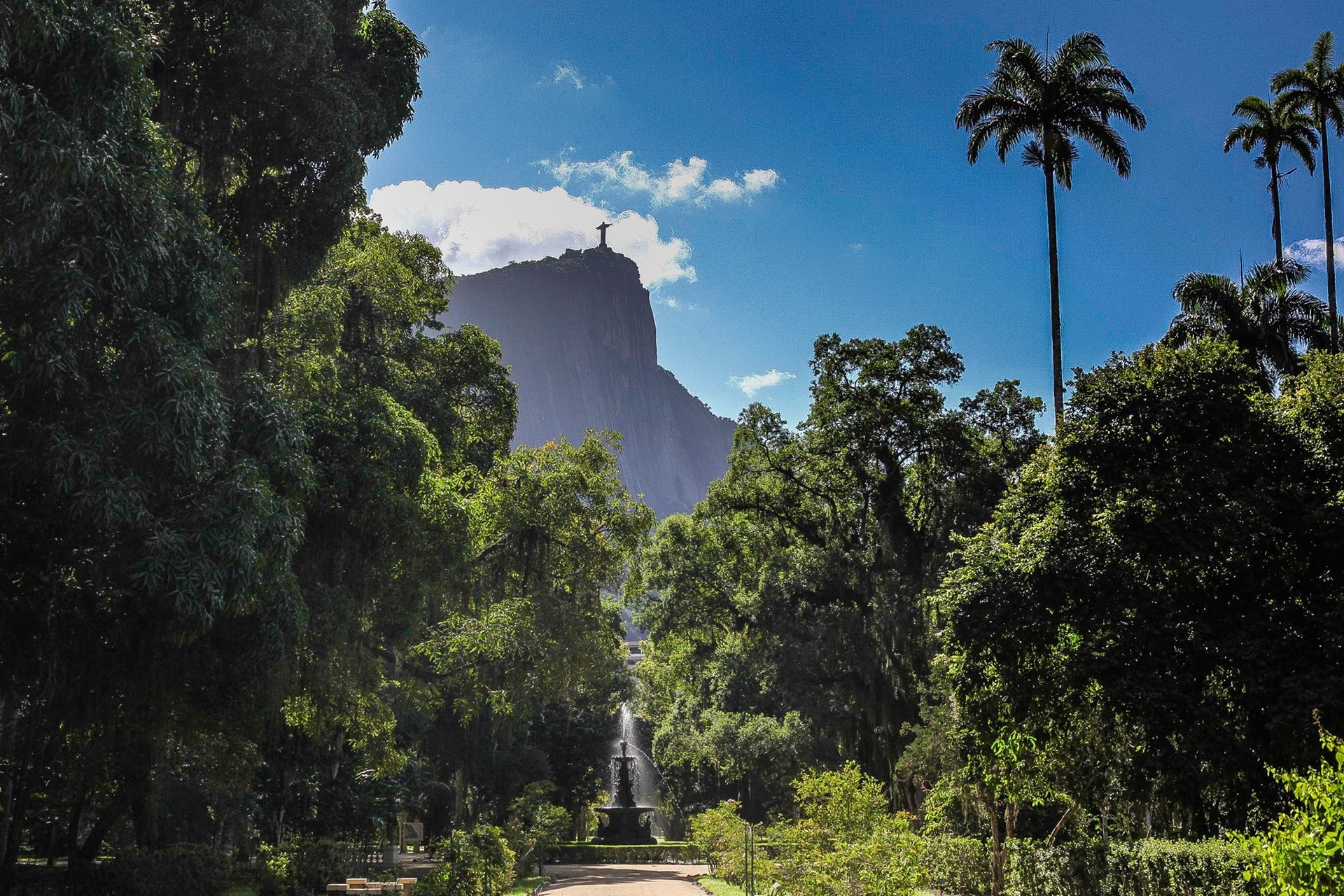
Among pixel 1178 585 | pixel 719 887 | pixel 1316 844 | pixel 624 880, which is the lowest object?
pixel 624 880

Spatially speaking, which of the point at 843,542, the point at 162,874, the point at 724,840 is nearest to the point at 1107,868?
the point at 162,874

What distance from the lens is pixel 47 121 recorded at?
8.38 metres

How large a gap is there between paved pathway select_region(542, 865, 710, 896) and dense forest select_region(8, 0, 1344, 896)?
84.6 inches

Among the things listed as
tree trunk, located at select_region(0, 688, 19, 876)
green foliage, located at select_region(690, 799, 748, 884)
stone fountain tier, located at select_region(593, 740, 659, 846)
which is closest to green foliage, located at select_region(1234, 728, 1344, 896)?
tree trunk, located at select_region(0, 688, 19, 876)

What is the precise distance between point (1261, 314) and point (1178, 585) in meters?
14.1

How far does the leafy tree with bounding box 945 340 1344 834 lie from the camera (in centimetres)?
1130

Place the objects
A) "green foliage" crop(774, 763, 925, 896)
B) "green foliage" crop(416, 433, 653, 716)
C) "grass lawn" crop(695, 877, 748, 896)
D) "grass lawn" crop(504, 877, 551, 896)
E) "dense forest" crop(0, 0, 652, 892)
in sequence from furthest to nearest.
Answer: "green foliage" crop(416, 433, 653, 716)
"grass lawn" crop(504, 877, 551, 896)
"grass lawn" crop(695, 877, 748, 896)
"green foliage" crop(774, 763, 925, 896)
"dense forest" crop(0, 0, 652, 892)

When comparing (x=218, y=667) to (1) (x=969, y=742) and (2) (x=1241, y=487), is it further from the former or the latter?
(2) (x=1241, y=487)

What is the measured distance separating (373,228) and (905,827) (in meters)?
17.8

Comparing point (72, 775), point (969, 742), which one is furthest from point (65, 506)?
point (969, 742)

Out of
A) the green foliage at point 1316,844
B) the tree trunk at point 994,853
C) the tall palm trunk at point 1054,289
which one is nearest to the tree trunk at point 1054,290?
the tall palm trunk at point 1054,289

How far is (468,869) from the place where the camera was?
51.3 ft

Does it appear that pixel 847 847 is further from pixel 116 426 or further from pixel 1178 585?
pixel 116 426

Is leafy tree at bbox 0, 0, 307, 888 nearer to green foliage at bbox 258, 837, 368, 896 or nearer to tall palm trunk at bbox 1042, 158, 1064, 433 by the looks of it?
green foliage at bbox 258, 837, 368, 896
